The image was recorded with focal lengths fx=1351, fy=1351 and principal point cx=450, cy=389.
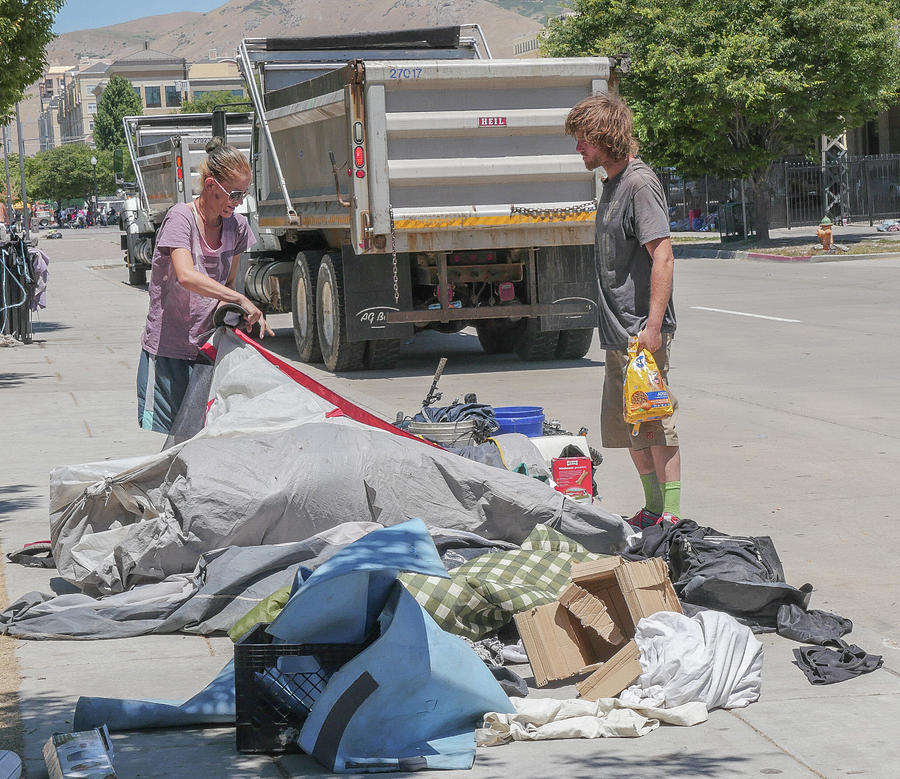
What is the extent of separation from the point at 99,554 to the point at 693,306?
14.7m

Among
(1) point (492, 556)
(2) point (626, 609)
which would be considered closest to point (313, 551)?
(1) point (492, 556)

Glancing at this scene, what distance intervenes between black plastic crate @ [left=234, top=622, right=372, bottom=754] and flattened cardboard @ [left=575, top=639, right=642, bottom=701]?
80cm

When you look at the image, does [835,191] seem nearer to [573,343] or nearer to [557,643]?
[573,343]

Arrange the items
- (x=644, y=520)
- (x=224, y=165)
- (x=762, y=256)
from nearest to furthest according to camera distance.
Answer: (x=224, y=165)
(x=644, y=520)
(x=762, y=256)

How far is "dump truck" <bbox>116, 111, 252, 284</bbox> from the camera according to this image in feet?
74.1

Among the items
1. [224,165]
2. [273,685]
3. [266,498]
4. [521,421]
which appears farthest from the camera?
[521,421]

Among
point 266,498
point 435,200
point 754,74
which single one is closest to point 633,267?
point 266,498

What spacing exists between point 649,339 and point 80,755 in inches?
126

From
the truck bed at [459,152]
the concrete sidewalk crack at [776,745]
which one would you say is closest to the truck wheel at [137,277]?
the truck bed at [459,152]

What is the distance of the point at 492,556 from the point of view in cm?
534

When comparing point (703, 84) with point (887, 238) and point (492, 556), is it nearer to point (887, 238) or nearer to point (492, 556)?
point (887, 238)

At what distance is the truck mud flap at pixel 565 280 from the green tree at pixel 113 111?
484 feet

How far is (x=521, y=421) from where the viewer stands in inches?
303

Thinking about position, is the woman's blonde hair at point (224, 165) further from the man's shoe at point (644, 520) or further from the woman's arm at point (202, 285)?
the man's shoe at point (644, 520)
